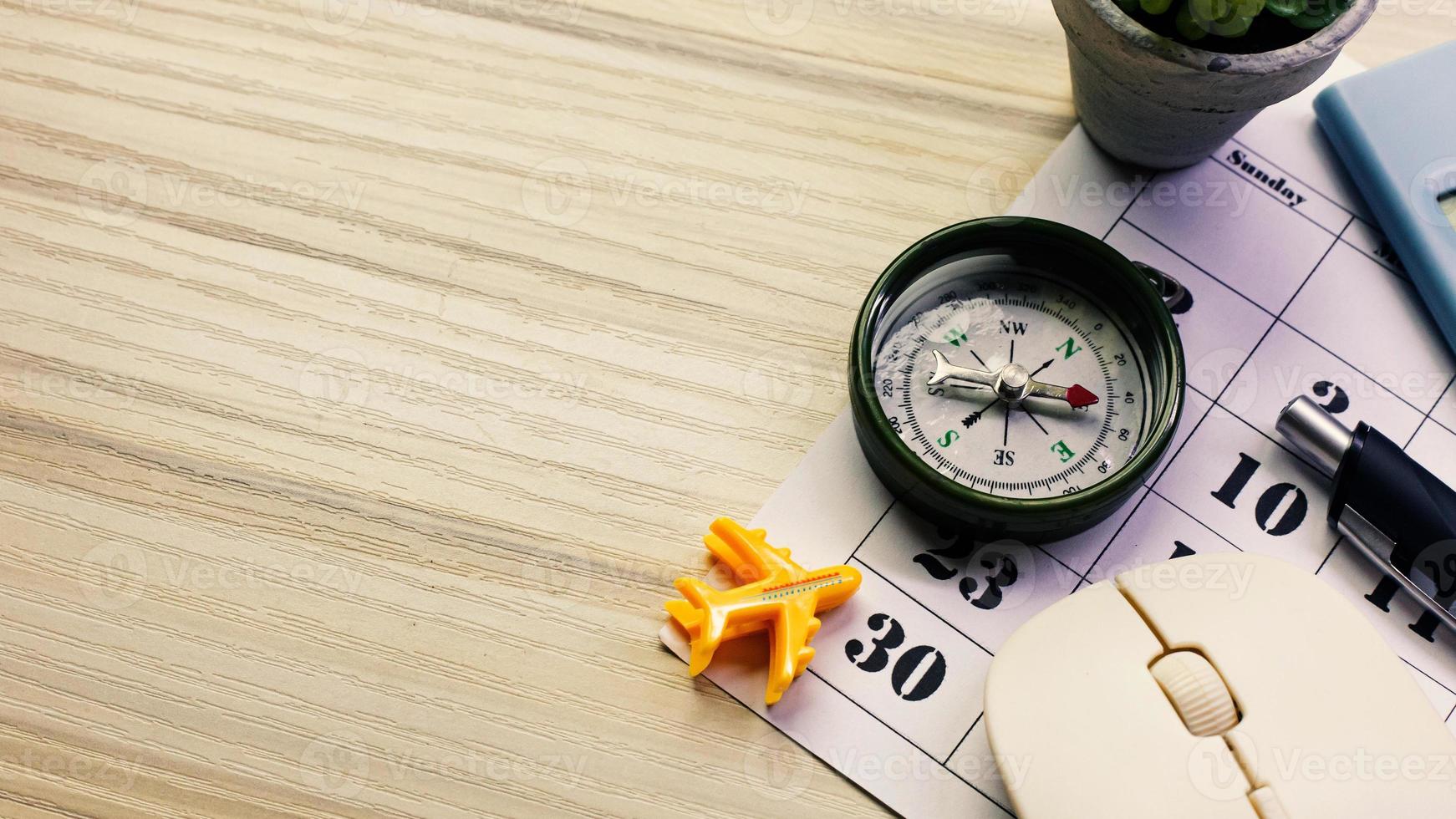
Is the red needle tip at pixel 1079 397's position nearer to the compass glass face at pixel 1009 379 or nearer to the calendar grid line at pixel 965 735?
the compass glass face at pixel 1009 379

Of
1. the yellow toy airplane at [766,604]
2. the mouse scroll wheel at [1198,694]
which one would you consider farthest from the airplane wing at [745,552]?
the mouse scroll wheel at [1198,694]

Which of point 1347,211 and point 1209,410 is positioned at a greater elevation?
point 1347,211

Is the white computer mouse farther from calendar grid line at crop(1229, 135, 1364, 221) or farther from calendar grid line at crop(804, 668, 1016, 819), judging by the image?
calendar grid line at crop(1229, 135, 1364, 221)

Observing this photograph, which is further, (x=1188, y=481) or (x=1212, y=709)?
(x=1188, y=481)

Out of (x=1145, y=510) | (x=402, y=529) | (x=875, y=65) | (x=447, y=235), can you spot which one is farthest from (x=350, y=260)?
(x=1145, y=510)

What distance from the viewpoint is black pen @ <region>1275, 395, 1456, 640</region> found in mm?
692

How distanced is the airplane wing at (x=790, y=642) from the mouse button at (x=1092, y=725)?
0.37ft

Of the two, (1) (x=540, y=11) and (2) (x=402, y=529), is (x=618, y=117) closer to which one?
(1) (x=540, y=11)

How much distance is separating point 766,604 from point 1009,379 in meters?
0.22

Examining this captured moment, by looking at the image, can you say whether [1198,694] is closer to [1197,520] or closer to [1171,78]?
[1197,520]

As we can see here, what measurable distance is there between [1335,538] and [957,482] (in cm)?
27

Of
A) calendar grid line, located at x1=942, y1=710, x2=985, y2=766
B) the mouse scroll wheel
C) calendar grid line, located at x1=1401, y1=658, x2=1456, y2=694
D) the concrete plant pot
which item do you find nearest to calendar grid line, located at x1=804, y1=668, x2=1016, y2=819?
calendar grid line, located at x1=942, y1=710, x2=985, y2=766

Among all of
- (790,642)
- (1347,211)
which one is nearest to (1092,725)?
(790,642)

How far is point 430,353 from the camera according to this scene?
78 centimetres
